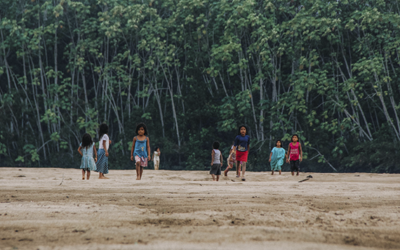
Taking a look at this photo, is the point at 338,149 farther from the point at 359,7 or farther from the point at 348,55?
the point at 359,7

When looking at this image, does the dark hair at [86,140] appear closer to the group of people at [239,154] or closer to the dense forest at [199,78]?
the group of people at [239,154]

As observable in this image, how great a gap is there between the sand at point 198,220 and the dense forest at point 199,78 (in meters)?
12.5

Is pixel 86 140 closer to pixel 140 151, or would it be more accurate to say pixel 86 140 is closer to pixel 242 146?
pixel 140 151

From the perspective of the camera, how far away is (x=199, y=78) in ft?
73.3

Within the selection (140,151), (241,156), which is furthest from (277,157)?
(140,151)

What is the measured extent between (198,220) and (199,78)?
1807 centimetres

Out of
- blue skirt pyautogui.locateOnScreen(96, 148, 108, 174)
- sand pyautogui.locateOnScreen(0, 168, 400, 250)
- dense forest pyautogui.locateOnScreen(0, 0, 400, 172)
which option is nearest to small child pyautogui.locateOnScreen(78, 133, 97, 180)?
blue skirt pyautogui.locateOnScreen(96, 148, 108, 174)

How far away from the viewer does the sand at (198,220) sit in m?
3.54

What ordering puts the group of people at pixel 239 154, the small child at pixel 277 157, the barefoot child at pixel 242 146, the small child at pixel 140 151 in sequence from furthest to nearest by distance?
1. the small child at pixel 277 157
2. the barefoot child at pixel 242 146
3. the group of people at pixel 239 154
4. the small child at pixel 140 151

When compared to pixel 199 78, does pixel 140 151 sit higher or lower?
lower

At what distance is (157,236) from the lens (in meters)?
3.75

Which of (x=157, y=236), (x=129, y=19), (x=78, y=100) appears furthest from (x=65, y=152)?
(x=157, y=236)

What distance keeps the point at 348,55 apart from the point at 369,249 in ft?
60.2

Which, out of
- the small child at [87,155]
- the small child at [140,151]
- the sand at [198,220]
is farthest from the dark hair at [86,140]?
the sand at [198,220]
